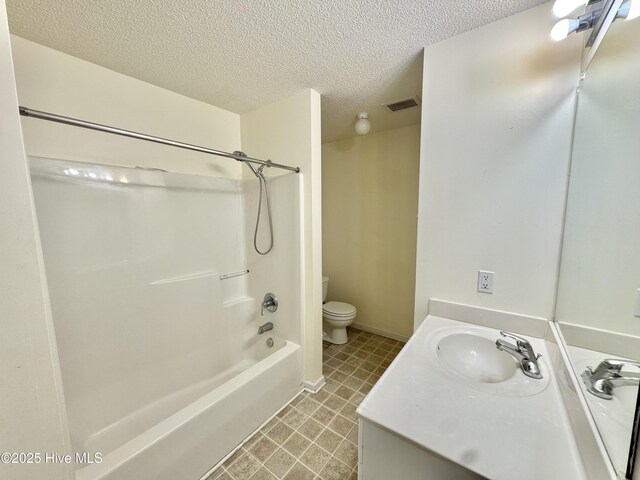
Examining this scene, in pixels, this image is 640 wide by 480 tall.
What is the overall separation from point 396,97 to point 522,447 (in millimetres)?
2102

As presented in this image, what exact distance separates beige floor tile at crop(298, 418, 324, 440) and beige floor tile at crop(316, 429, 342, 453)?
0.03 m

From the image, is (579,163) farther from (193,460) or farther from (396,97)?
(193,460)

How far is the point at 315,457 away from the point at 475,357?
1055 millimetres

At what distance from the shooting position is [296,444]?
149 cm

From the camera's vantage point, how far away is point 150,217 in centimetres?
169

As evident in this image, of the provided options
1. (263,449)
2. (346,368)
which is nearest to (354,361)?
(346,368)

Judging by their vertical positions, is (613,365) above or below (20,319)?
below

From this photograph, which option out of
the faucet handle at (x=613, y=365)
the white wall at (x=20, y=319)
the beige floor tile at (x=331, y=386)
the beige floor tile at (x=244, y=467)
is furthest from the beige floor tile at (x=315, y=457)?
the faucet handle at (x=613, y=365)

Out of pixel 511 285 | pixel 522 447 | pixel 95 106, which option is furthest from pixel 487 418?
pixel 95 106

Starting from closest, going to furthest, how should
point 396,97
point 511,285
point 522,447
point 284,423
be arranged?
point 522,447
point 511,285
point 284,423
point 396,97

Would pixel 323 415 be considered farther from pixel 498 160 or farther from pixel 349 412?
pixel 498 160

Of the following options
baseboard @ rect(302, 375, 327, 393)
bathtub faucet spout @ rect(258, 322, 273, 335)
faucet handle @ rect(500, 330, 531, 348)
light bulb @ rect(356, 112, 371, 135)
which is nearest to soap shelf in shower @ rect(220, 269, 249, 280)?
bathtub faucet spout @ rect(258, 322, 273, 335)

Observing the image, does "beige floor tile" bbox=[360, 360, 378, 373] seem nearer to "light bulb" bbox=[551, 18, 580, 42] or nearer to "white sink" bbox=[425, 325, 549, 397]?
"white sink" bbox=[425, 325, 549, 397]

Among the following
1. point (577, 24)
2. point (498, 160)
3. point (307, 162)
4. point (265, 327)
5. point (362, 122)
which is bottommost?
point (265, 327)
